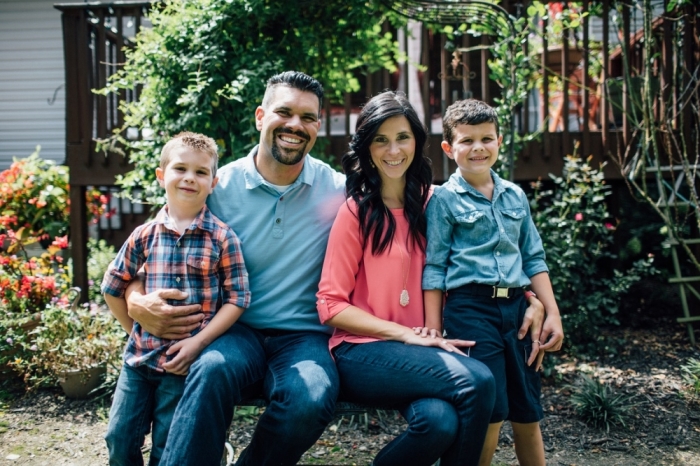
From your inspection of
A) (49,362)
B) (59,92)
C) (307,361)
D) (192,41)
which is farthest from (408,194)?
(59,92)

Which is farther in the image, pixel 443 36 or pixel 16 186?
pixel 16 186

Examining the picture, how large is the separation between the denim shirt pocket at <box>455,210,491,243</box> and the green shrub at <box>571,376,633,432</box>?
159cm

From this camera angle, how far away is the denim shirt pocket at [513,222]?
8.49 ft

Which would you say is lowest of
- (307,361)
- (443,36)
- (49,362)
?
(49,362)

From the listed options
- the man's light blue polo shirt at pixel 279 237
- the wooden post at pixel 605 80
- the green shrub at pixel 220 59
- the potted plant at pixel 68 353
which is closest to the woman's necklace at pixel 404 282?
the man's light blue polo shirt at pixel 279 237

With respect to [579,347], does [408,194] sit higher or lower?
higher

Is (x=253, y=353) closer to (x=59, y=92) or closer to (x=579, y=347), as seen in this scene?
(x=579, y=347)

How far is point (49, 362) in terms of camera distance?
394 centimetres

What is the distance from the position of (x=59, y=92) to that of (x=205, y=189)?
6999 mm

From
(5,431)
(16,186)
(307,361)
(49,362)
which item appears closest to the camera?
(307,361)

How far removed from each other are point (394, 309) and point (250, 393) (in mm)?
653

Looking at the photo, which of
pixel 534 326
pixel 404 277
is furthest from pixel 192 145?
pixel 534 326

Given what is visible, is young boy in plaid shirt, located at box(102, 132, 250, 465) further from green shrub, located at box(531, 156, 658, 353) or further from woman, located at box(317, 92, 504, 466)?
green shrub, located at box(531, 156, 658, 353)

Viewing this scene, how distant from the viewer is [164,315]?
2328 mm
